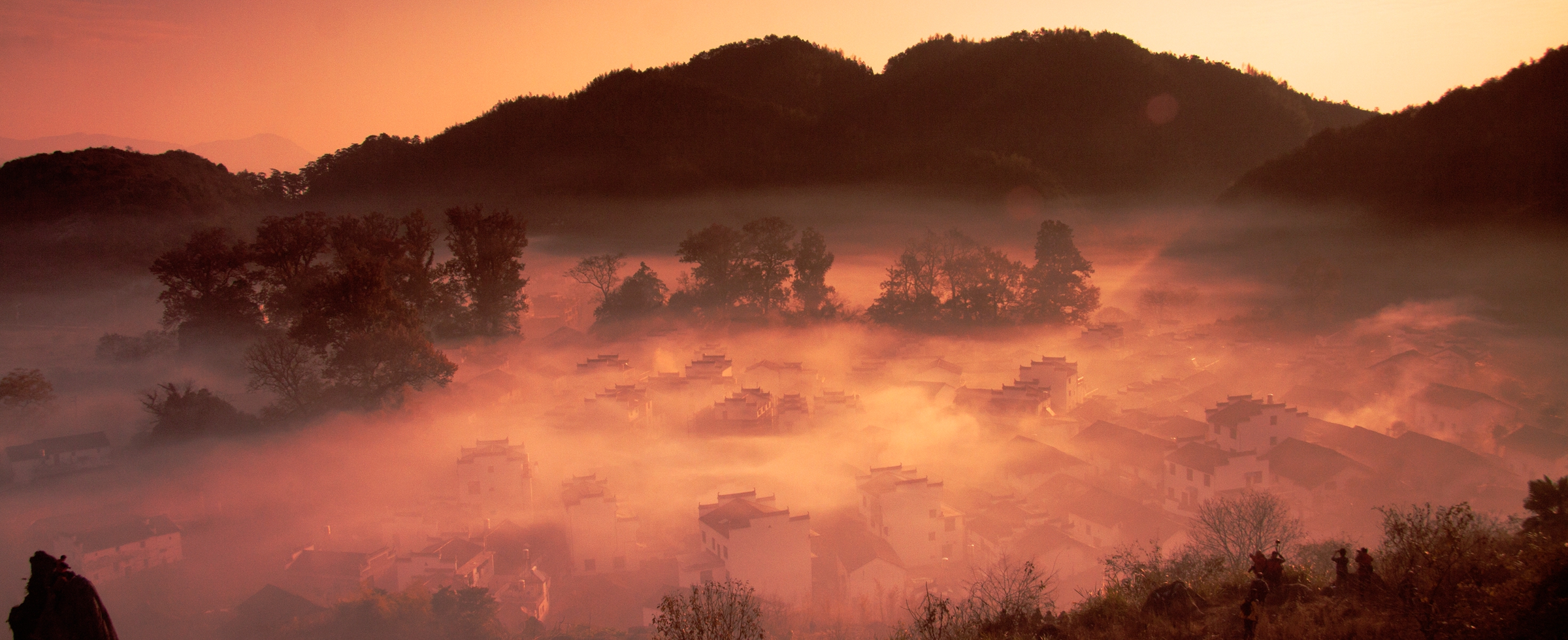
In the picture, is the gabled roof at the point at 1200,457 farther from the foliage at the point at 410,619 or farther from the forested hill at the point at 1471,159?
the forested hill at the point at 1471,159

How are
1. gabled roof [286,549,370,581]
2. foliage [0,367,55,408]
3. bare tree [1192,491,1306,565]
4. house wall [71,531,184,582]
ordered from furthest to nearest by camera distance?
foliage [0,367,55,408]
gabled roof [286,549,370,581]
bare tree [1192,491,1306,565]
house wall [71,531,184,582]

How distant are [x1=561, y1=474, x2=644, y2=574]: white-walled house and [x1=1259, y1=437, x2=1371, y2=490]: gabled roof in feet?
52.4

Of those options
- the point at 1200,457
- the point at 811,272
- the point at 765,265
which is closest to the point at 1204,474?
the point at 1200,457

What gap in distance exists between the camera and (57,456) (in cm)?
1609

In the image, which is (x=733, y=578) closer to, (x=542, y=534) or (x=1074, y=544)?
(x=542, y=534)

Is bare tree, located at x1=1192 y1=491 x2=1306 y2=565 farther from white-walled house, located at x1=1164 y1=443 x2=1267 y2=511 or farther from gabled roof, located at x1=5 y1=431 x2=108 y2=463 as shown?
gabled roof, located at x1=5 y1=431 x2=108 y2=463

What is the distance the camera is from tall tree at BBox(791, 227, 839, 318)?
89.2ft

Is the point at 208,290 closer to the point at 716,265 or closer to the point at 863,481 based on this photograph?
the point at 716,265

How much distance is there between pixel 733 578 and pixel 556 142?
105 feet

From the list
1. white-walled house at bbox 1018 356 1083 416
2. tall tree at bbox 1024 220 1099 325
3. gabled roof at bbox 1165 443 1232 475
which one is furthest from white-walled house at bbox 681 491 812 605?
tall tree at bbox 1024 220 1099 325

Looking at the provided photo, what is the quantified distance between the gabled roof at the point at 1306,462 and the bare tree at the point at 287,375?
77.4 ft

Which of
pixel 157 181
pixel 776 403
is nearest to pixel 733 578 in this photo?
pixel 776 403

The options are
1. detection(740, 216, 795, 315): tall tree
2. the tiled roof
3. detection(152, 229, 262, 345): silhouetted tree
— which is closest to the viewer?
the tiled roof

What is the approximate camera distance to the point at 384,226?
21.9 meters
